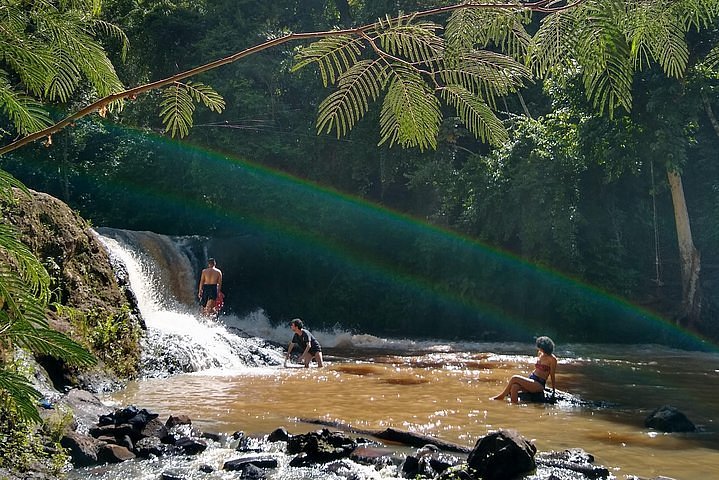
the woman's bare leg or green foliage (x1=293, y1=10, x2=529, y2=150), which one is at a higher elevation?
green foliage (x1=293, y1=10, x2=529, y2=150)

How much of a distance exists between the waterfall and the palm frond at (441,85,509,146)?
11.0 meters

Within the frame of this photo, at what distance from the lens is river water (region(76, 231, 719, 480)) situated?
7898 millimetres

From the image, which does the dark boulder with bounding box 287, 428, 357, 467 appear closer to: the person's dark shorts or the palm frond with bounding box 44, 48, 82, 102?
the palm frond with bounding box 44, 48, 82, 102

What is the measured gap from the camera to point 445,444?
24.3ft

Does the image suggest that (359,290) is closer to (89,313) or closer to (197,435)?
(89,313)

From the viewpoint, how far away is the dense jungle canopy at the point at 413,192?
20.0m

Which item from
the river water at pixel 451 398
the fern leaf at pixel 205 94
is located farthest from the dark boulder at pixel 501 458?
the fern leaf at pixel 205 94

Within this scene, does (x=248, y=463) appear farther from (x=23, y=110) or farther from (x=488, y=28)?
(x=488, y=28)

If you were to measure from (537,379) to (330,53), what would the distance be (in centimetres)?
917

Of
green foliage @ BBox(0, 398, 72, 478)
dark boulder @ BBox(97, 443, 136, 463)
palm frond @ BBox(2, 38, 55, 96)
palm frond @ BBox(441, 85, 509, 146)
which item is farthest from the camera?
dark boulder @ BBox(97, 443, 136, 463)

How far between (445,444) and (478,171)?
600 inches

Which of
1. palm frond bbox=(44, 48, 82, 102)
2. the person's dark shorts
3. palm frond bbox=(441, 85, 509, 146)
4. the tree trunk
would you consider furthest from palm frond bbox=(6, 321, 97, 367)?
the tree trunk

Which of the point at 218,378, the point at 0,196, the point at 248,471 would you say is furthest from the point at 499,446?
the point at 218,378

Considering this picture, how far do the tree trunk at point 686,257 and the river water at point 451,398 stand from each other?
2923 millimetres
